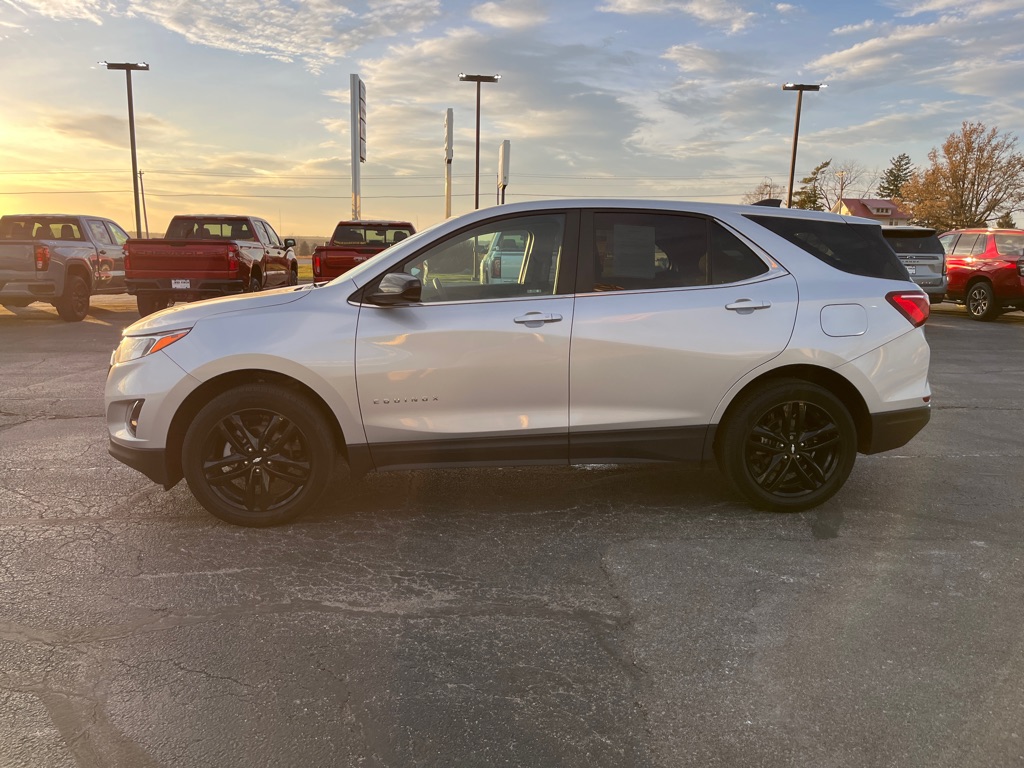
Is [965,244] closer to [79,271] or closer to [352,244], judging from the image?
[352,244]

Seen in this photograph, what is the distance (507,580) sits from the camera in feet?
11.3

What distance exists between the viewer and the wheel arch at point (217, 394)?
3967 mm

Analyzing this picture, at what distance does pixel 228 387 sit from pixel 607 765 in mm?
2753

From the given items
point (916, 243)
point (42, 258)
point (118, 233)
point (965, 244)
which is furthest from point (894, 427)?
point (118, 233)

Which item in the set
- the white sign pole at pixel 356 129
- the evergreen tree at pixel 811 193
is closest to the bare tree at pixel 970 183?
the evergreen tree at pixel 811 193

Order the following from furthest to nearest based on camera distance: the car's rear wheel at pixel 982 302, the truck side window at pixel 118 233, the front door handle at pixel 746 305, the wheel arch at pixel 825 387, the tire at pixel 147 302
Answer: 1. the truck side window at pixel 118 233
2. the car's rear wheel at pixel 982 302
3. the tire at pixel 147 302
4. the wheel arch at pixel 825 387
5. the front door handle at pixel 746 305

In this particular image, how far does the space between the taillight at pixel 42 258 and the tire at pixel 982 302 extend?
1871cm

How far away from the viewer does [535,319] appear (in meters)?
3.94

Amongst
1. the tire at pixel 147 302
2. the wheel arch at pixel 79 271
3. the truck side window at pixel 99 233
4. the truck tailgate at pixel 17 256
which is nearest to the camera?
the truck tailgate at pixel 17 256

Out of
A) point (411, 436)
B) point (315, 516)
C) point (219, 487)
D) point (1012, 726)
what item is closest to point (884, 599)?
point (1012, 726)

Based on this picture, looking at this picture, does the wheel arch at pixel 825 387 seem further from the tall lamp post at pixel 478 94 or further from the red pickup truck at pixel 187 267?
the tall lamp post at pixel 478 94

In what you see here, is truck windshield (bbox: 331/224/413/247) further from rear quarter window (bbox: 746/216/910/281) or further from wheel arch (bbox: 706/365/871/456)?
wheel arch (bbox: 706/365/871/456)

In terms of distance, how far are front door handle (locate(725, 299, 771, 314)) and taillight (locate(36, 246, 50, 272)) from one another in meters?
13.4

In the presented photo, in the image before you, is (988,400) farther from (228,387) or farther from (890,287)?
(228,387)
